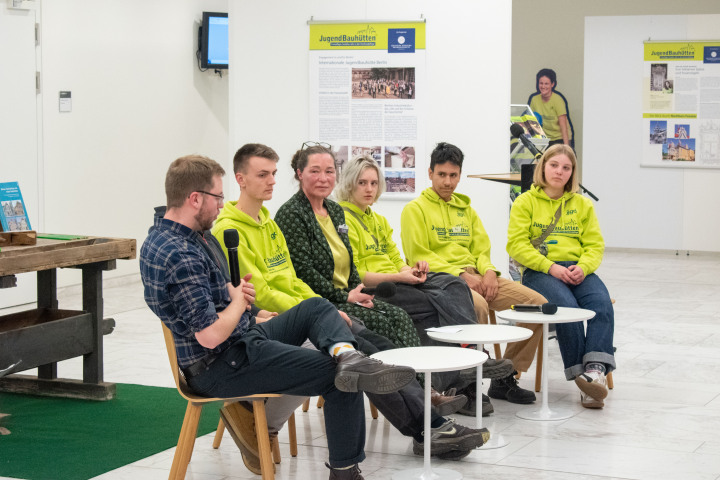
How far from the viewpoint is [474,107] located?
6.79 m

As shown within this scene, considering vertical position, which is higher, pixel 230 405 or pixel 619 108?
pixel 619 108

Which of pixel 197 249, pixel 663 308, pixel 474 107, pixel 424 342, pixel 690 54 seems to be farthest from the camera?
pixel 690 54

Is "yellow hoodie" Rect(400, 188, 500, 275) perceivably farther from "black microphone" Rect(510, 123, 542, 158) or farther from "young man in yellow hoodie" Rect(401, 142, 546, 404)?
"black microphone" Rect(510, 123, 542, 158)

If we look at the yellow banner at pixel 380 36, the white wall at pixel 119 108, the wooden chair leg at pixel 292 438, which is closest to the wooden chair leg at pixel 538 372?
the wooden chair leg at pixel 292 438

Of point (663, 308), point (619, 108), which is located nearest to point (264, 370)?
point (663, 308)

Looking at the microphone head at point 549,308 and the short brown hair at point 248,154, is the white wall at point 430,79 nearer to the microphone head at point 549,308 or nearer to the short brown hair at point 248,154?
the microphone head at point 549,308

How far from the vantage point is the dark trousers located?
3.32 m

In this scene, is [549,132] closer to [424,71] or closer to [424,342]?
[424,71]

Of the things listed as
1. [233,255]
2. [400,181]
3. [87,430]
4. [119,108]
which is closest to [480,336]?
[233,255]

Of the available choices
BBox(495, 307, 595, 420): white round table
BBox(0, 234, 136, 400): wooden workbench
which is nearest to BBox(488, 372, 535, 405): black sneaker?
BBox(495, 307, 595, 420): white round table

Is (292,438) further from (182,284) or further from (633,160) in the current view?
(633,160)

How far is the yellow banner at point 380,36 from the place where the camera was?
679cm

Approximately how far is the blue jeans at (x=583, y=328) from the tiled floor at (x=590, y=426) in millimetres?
203

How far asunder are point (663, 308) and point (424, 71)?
2.53m
